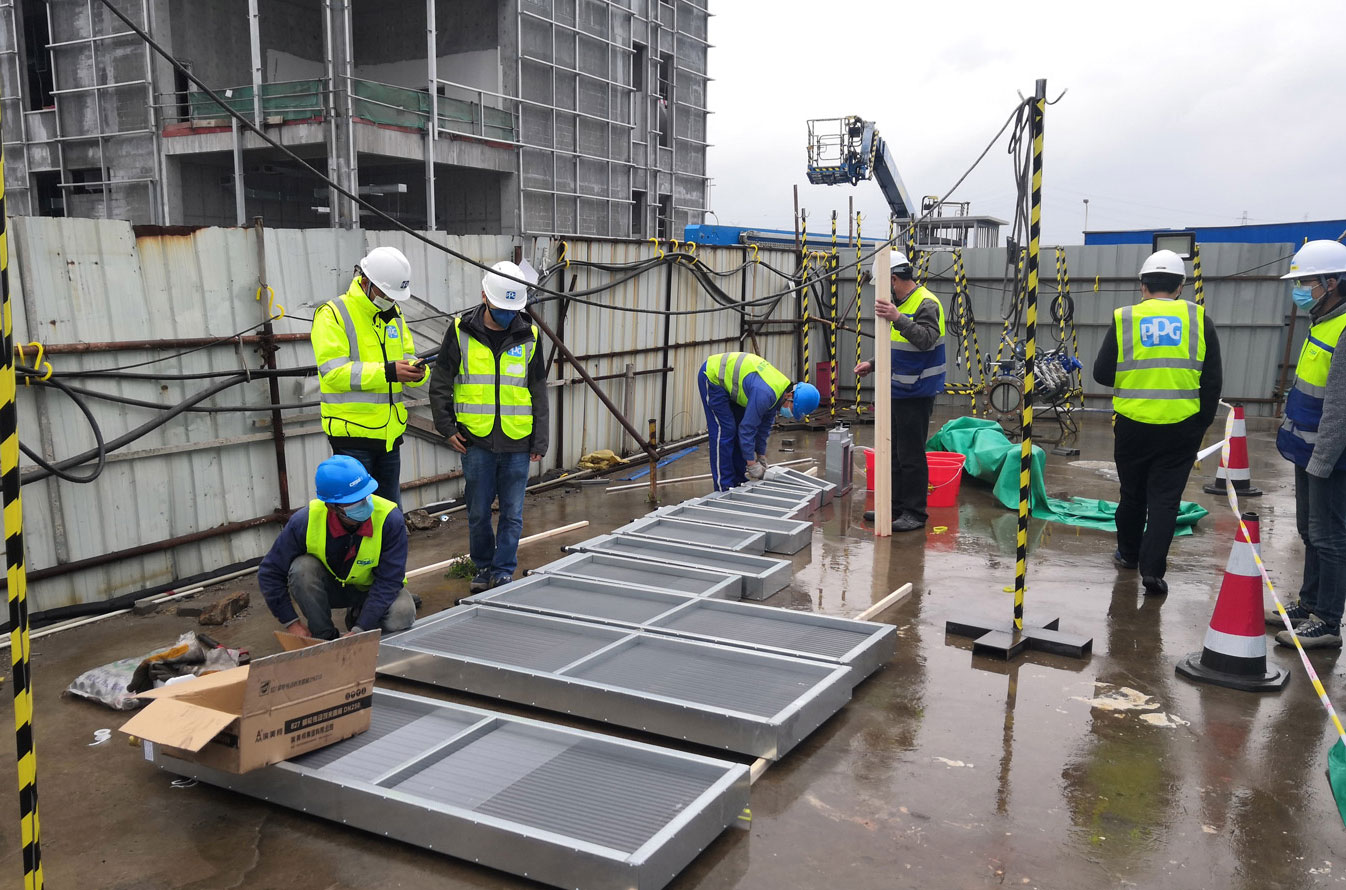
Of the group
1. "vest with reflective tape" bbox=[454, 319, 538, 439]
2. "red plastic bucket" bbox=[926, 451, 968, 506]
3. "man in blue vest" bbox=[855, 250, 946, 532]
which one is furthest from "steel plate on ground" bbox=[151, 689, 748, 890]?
"red plastic bucket" bbox=[926, 451, 968, 506]

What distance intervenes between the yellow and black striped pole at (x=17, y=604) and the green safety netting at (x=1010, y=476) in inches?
277

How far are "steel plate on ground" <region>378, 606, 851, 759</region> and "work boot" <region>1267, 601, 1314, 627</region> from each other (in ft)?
9.34

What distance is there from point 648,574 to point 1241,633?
10.8 ft

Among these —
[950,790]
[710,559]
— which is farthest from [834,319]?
[950,790]

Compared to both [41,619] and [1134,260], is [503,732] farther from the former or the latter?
[1134,260]

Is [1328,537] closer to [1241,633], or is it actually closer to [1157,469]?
[1241,633]

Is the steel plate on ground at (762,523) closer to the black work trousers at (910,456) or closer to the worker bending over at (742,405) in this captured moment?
the worker bending over at (742,405)

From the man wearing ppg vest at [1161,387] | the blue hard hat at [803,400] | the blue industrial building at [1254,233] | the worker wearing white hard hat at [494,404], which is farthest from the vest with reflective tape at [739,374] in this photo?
the blue industrial building at [1254,233]

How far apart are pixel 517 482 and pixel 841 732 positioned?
9.17 ft

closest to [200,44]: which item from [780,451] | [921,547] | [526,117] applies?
[526,117]

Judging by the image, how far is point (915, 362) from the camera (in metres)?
7.43

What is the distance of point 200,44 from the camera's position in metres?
19.8

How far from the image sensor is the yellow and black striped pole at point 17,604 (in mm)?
2229

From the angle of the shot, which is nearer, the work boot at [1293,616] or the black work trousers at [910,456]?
the work boot at [1293,616]
